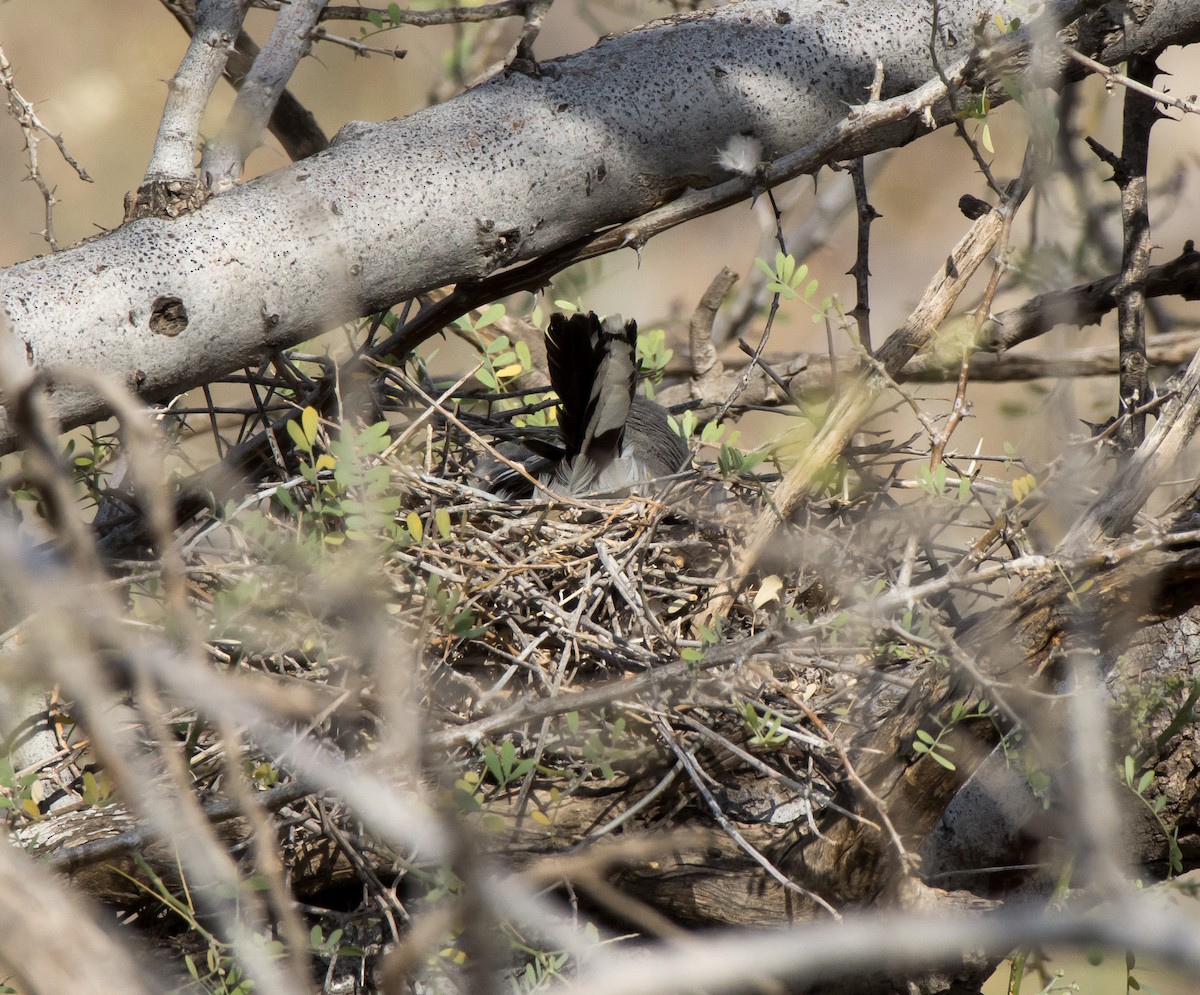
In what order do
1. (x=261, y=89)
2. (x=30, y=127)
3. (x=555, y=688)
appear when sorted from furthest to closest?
(x=30, y=127), (x=261, y=89), (x=555, y=688)

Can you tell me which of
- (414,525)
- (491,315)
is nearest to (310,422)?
(414,525)

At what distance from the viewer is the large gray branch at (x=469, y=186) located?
1799mm

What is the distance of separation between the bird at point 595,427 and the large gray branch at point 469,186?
1.15 feet

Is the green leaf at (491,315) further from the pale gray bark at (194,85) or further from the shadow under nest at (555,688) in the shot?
the pale gray bark at (194,85)

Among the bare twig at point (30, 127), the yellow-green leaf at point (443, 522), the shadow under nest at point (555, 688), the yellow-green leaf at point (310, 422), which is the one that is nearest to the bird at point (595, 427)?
the shadow under nest at point (555, 688)

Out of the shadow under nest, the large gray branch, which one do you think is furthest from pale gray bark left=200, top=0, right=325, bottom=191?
the shadow under nest

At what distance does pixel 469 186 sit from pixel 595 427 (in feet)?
2.48

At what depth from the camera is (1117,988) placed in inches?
88.7

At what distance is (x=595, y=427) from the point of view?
103 inches

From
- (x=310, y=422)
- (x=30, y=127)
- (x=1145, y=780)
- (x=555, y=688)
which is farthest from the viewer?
(x=30, y=127)

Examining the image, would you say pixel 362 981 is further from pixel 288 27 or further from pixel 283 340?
pixel 288 27

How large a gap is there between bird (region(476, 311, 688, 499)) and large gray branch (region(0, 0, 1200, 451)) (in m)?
0.35

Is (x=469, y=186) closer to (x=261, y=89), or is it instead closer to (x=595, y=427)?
(x=261, y=89)

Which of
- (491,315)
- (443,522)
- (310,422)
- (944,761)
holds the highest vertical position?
(491,315)
